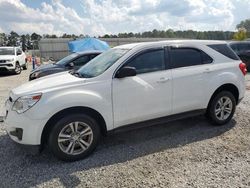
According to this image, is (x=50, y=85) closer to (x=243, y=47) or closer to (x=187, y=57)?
(x=187, y=57)

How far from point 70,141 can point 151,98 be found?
57.7 inches

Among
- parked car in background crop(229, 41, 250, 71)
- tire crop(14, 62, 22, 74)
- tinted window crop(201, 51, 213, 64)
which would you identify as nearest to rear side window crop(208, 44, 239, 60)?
tinted window crop(201, 51, 213, 64)

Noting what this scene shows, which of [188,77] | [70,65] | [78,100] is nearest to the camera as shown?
[78,100]

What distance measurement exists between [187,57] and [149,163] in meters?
2.11

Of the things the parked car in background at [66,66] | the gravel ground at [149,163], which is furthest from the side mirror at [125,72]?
the parked car in background at [66,66]

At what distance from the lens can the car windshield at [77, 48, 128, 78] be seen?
167 inches

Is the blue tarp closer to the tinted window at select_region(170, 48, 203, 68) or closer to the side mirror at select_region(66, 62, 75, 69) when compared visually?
the side mirror at select_region(66, 62, 75, 69)

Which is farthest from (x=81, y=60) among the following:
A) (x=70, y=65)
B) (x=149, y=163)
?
(x=149, y=163)

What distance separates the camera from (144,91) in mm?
4219

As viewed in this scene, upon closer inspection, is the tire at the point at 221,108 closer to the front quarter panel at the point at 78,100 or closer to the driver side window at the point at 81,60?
the front quarter panel at the point at 78,100

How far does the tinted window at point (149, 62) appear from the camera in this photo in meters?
4.30

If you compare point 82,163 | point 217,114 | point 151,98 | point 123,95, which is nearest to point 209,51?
point 217,114

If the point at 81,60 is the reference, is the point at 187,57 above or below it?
above

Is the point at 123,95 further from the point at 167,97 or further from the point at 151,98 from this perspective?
the point at 167,97
